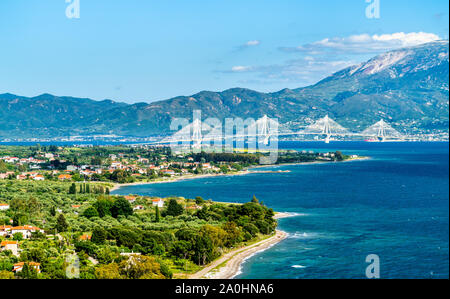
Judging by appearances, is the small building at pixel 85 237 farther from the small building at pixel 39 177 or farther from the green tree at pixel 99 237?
the small building at pixel 39 177

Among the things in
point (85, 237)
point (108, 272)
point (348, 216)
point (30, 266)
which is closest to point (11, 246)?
point (85, 237)

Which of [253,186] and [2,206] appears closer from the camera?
[2,206]

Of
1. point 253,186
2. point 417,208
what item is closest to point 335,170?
point 253,186

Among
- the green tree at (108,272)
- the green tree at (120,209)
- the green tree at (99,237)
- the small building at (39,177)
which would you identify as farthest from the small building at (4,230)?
the small building at (39,177)

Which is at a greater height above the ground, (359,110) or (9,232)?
(359,110)

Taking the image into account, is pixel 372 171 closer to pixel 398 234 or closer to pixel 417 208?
pixel 417 208

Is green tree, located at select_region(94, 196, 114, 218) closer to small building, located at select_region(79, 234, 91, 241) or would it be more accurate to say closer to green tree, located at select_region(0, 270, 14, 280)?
small building, located at select_region(79, 234, 91, 241)

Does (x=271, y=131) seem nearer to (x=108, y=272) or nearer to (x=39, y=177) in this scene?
(x=39, y=177)
